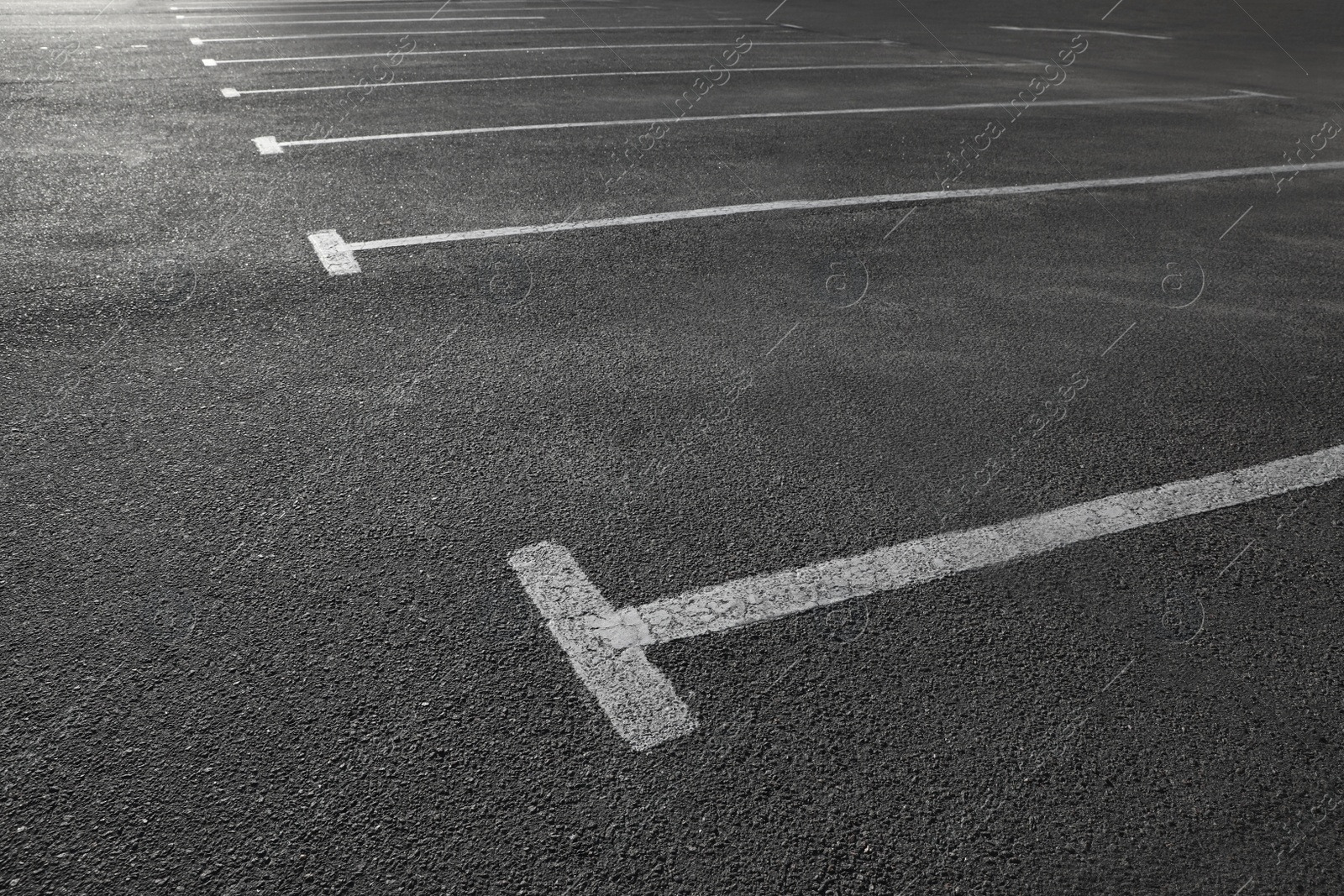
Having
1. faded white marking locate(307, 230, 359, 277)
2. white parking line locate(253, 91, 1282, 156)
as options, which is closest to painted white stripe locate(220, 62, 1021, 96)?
white parking line locate(253, 91, 1282, 156)

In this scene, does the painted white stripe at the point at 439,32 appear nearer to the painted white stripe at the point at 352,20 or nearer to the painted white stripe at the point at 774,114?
the painted white stripe at the point at 352,20

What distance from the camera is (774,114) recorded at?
9297 mm

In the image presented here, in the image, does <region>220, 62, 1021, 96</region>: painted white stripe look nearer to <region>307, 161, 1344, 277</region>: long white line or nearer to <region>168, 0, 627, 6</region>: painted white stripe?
<region>307, 161, 1344, 277</region>: long white line

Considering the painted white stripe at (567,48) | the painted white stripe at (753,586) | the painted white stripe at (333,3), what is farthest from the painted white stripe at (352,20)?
the painted white stripe at (753,586)

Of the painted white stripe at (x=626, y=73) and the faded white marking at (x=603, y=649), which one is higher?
the painted white stripe at (x=626, y=73)

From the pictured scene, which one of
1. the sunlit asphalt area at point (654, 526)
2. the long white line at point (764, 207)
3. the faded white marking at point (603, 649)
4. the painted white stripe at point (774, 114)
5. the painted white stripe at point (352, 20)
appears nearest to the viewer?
the sunlit asphalt area at point (654, 526)

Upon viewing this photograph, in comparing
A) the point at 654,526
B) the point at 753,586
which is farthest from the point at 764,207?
the point at 753,586

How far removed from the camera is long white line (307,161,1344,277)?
217 inches

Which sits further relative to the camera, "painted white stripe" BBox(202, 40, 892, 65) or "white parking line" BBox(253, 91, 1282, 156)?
"painted white stripe" BBox(202, 40, 892, 65)

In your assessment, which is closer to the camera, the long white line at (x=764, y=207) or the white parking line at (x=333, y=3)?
the long white line at (x=764, y=207)

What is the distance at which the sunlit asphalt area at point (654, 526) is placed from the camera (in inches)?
89.5

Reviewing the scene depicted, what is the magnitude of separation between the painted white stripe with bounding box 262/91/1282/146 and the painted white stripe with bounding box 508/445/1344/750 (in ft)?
18.9

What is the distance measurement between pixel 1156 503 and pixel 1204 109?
9182mm

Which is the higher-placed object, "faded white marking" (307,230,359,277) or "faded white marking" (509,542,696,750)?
"faded white marking" (307,230,359,277)
